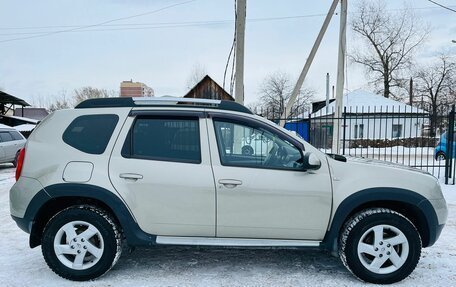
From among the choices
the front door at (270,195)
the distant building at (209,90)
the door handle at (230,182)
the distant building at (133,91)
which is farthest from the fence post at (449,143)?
the distant building at (133,91)

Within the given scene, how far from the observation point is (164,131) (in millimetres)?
3365

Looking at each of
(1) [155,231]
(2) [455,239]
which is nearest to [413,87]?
(2) [455,239]

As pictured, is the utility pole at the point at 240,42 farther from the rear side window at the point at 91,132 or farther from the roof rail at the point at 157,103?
the rear side window at the point at 91,132

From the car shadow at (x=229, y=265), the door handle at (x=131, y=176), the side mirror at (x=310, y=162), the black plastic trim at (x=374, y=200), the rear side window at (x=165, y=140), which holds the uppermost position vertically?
the rear side window at (x=165, y=140)

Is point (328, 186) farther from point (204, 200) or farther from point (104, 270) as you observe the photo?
point (104, 270)

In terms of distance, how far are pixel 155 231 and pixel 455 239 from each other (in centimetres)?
415

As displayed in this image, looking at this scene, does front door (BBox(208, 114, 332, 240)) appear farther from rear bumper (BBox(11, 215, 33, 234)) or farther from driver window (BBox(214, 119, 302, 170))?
rear bumper (BBox(11, 215, 33, 234))

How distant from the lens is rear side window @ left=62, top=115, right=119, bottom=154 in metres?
3.31

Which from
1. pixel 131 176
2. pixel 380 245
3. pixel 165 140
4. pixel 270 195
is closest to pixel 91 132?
pixel 131 176

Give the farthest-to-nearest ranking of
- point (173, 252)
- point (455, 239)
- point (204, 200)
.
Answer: point (455, 239) → point (173, 252) → point (204, 200)

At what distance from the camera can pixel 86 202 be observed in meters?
3.36

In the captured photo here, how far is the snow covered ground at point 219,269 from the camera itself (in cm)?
329

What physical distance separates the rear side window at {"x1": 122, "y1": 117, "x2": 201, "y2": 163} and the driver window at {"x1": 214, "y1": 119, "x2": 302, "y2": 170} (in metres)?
0.26

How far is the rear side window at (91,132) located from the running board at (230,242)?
3.71 feet
